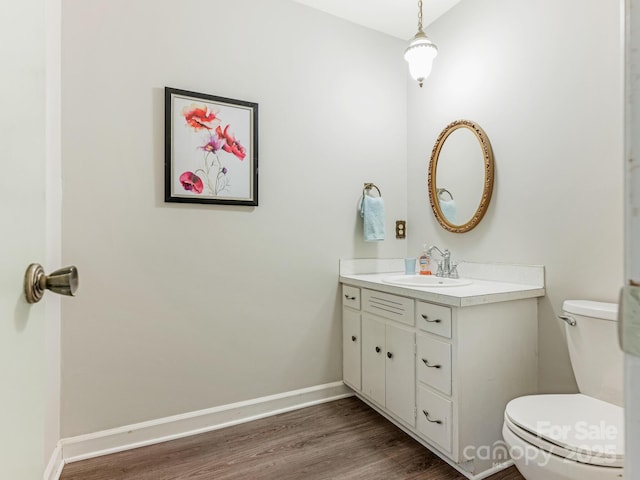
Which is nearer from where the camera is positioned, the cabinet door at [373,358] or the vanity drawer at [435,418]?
the vanity drawer at [435,418]

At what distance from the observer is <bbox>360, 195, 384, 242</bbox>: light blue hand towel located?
2.45 meters

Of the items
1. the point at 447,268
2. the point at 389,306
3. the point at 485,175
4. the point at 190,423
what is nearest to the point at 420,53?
the point at 485,175

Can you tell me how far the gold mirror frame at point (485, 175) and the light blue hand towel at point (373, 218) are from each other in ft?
1.22

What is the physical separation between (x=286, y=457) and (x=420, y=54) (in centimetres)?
233

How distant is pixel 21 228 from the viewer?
52cm

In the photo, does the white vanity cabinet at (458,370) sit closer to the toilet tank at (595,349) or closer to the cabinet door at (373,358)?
the cabinet door at (373,358)

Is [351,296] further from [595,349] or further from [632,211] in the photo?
[632,211]

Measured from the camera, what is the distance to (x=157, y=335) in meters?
1.93

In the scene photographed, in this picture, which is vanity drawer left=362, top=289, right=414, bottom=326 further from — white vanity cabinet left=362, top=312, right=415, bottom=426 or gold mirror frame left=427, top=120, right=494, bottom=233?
gold mirror frame left=427, top=120, right=494, bottom=233

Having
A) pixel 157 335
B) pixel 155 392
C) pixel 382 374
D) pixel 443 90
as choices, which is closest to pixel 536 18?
pixel 443 90

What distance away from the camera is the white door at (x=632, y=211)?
304 millimetres

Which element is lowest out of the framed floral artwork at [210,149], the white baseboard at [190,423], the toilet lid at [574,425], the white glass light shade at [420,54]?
the white baseboard at [190,423]

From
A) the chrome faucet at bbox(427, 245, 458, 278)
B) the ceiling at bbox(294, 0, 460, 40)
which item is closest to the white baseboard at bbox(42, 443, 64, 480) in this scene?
the chrome faucet at bbox(427, 245, 458, 278)

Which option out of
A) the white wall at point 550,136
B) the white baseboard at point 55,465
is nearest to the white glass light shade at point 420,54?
the white wall at point 550,136
